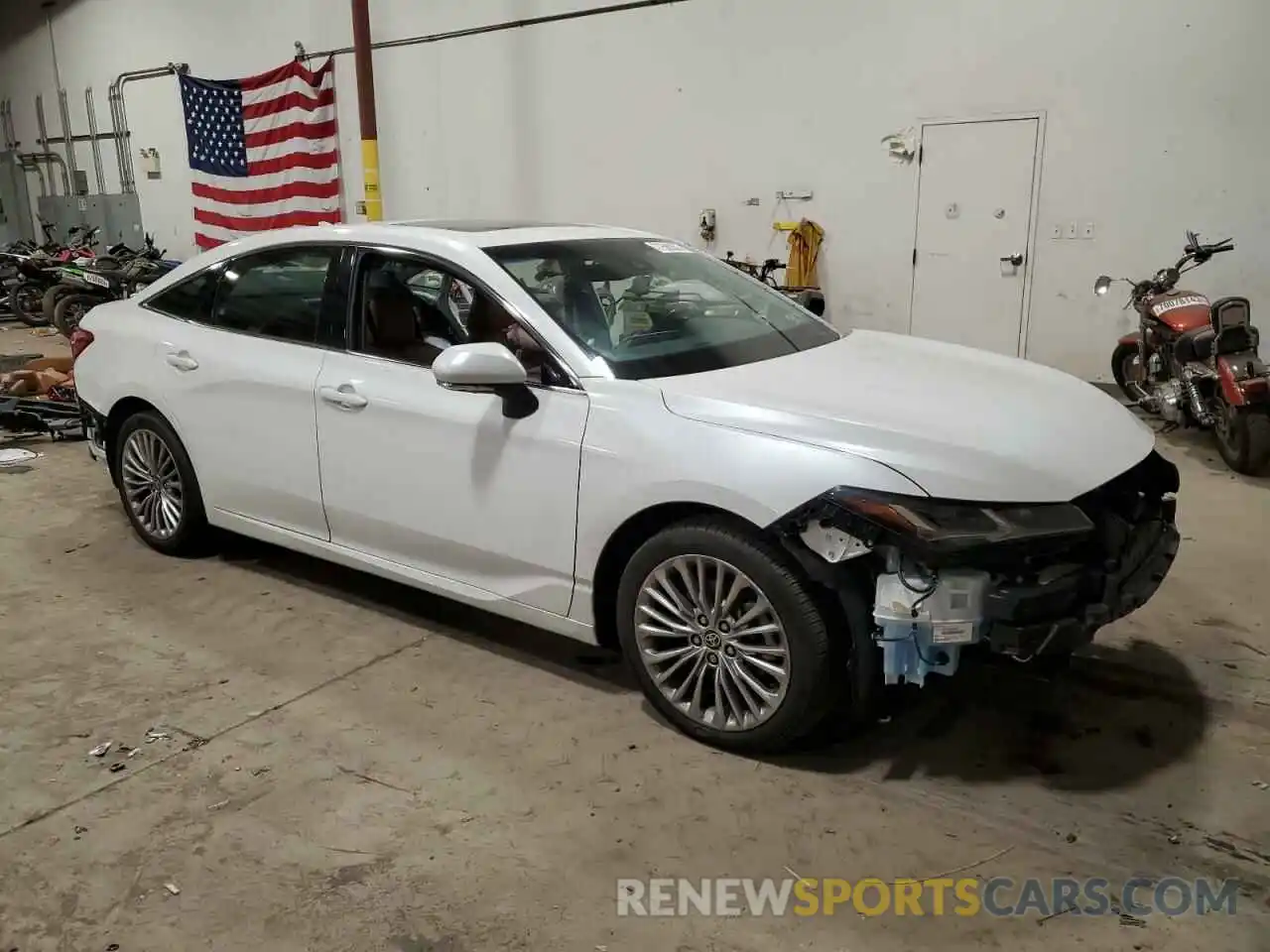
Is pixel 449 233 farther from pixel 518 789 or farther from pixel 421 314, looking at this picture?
pixel 518 789

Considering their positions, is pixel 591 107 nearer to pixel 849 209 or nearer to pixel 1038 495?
pixel 849 209

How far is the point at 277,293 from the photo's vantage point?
11.9 feet

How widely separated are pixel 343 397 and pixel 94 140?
14272mm

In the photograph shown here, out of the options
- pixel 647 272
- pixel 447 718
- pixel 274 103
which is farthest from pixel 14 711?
pixel 274 103

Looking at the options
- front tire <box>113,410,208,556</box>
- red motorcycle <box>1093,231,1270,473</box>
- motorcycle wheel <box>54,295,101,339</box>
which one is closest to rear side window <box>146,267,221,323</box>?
front tire <box>113,410,208,556</box>

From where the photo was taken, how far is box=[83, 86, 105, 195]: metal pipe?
14617 mm

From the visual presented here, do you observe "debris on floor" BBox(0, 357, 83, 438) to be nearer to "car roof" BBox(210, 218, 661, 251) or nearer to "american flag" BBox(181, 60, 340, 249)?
"car roof" BBox(210, 218, 661, 251)

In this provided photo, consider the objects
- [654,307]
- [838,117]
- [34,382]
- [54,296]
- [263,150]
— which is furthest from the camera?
[263,150]

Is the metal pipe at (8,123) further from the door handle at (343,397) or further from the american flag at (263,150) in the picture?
the door handle at (343,397)

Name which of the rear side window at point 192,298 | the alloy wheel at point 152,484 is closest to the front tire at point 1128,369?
the rear side window at point 192,298

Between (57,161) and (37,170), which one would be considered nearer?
(57,161)

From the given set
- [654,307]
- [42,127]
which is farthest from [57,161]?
[654,307]

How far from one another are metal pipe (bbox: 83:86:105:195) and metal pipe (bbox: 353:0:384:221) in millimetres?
6445

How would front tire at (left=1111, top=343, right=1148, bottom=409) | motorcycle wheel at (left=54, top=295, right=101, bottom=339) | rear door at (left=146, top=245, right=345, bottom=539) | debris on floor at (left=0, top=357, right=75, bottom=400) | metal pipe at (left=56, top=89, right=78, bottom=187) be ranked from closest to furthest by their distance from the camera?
Result: 1. rear door at (left=146, top=245, right=345, bottom=539)
2. front tire at (left=1111, top=343, right=1148, bottom=409)
3. debris on floor at (left=0, top=357, right=75, bottom=400)
4. motorcycle wheel at (left=54, top=295, right=101, bottom=339)
5. metal pipe at (left=56, top=89, right=78, bottom=187)
